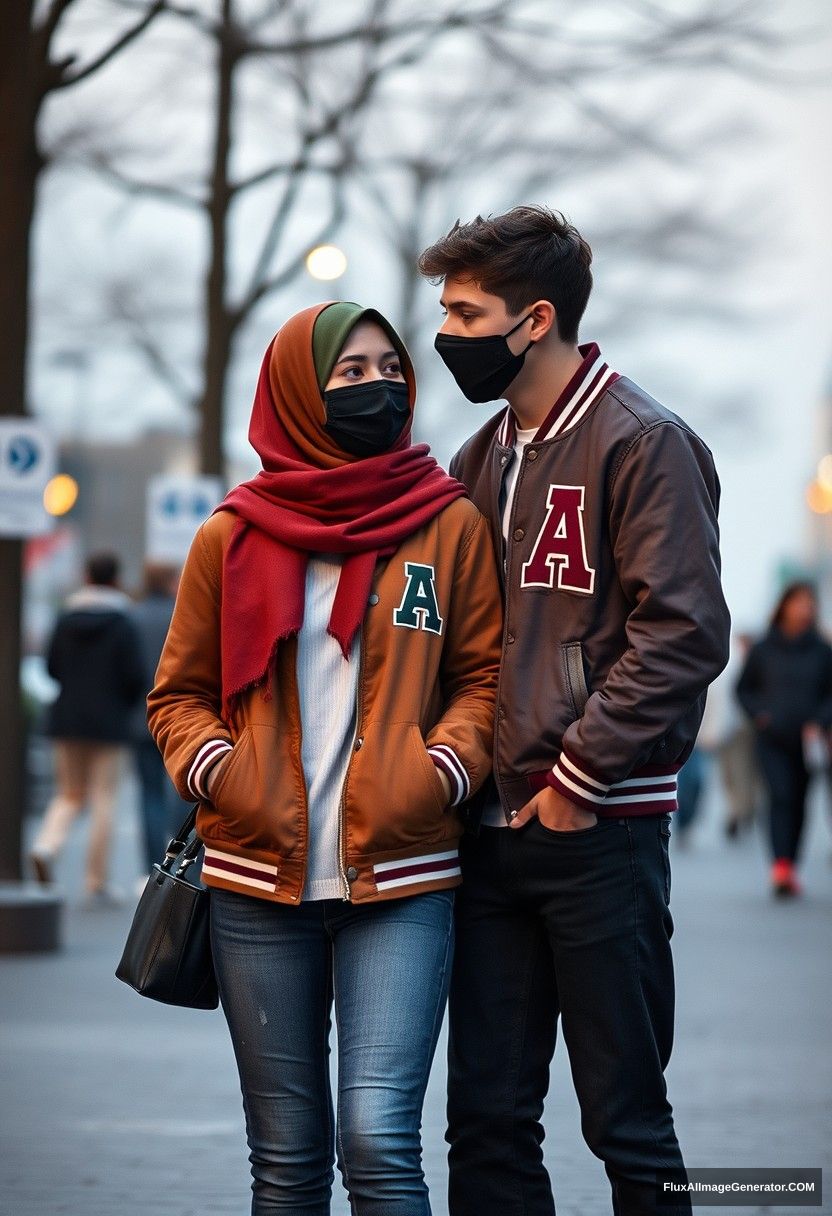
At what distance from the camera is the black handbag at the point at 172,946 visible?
12.4 feet

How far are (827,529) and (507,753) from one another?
327 feet

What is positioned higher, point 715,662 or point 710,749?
point 715,662

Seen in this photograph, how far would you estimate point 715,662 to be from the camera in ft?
11.8

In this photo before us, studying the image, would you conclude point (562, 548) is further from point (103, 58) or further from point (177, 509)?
point (177, 509)

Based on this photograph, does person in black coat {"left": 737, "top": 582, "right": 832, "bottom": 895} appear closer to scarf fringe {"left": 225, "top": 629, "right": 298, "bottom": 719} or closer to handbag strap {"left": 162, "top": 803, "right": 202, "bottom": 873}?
handbag strap {"left": 162, "top": 803, "right": 202, "bottom": 873}

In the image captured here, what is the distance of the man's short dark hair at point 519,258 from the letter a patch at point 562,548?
0.34 m

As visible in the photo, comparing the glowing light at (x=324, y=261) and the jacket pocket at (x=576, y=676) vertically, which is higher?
the glowing light at (x=324, y=261)

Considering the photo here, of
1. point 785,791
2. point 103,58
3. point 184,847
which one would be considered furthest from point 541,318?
point 785,791

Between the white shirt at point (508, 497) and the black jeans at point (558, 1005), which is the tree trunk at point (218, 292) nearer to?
the white shirt at point (508, 497)

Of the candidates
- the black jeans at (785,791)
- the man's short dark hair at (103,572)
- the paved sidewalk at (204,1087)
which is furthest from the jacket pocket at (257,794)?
the black jeans at (785,791)

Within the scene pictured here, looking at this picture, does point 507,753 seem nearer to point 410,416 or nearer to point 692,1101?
point 410,416

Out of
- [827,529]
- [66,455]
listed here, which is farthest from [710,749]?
[827,529]

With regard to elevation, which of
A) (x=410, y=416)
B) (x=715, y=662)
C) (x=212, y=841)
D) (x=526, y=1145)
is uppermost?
(x=410, y=416)

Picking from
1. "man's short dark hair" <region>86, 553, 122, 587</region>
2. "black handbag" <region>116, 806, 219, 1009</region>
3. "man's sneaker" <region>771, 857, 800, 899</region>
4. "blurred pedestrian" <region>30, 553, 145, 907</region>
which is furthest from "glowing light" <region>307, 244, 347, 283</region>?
"black handbag" <region>116, 806, 219, 1009</region>
